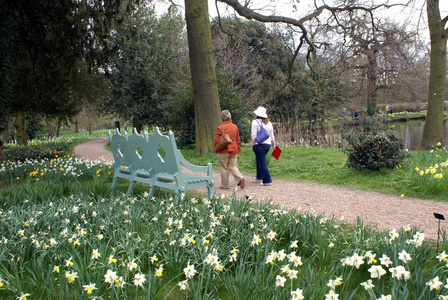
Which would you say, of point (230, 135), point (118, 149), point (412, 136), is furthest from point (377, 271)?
point (412, 136)

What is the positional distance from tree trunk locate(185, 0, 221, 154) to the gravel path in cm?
393

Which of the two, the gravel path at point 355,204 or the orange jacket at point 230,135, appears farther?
the orange jacket at point 230,135

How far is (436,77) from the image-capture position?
11.8 metres

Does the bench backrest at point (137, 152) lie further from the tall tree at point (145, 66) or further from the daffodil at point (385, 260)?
the tall tree at point (145, 66)

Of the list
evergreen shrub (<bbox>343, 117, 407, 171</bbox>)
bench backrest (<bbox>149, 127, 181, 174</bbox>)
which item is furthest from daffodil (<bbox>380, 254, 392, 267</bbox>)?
evergreen shrub (<bbox>343, 117, 407, 171</bbox>)

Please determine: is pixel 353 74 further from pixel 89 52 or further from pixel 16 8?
pixel 16 8

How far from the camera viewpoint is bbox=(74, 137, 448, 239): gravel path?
4375mm

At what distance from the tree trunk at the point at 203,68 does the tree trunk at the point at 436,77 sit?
23.6 ft

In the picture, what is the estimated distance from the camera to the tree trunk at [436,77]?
1175 centimetres

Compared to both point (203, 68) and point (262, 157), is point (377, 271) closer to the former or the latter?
point (262, 157)

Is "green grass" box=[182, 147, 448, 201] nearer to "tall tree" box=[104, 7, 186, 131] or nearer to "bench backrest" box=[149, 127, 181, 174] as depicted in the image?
"bench backrest" box=[149, 127, 181, 174]

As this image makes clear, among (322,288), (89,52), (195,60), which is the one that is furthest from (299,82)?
(322,288)

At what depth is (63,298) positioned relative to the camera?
2.06 metres

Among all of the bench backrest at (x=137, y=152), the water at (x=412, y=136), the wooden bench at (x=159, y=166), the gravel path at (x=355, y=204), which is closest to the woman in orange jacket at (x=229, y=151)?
the gravel path at (x=355, y=204)
